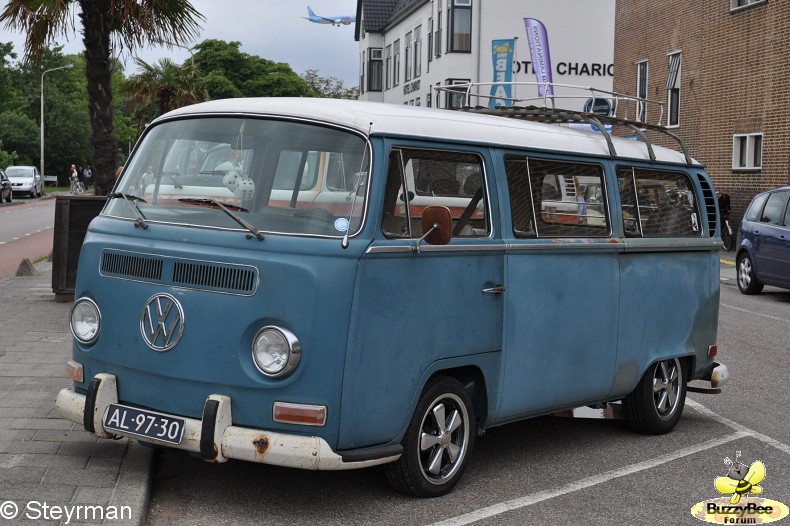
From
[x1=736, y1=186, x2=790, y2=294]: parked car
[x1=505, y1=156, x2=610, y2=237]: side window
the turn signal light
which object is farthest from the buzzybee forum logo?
[x1=736, y1=186, x2=790, y2=294]: parked car

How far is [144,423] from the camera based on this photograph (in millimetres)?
5758

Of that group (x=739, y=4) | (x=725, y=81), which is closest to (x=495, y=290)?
(x=725, y=81)

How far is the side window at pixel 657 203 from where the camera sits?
778 centimetres

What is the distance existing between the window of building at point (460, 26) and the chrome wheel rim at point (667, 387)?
142 ft

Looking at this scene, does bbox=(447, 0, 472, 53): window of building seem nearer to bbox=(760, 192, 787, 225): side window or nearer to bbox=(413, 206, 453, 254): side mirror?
bbox=(760, 192, 787, 225): side window

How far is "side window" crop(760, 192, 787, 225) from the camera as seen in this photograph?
723 inches

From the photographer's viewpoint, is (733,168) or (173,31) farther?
(733,168)

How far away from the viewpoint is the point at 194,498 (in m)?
6.02

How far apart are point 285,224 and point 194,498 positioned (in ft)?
5.24

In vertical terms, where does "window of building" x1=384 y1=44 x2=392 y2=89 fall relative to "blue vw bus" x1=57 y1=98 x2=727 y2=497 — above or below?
above

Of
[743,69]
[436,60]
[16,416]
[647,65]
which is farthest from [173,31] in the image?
[436,60]

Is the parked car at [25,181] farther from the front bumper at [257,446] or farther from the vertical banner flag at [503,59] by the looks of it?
the front bumper at [257,446]

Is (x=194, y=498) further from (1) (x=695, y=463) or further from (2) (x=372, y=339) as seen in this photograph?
(1) (x=695, y=463)

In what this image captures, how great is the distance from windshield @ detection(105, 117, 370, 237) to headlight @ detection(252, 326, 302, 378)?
1.75 ft
